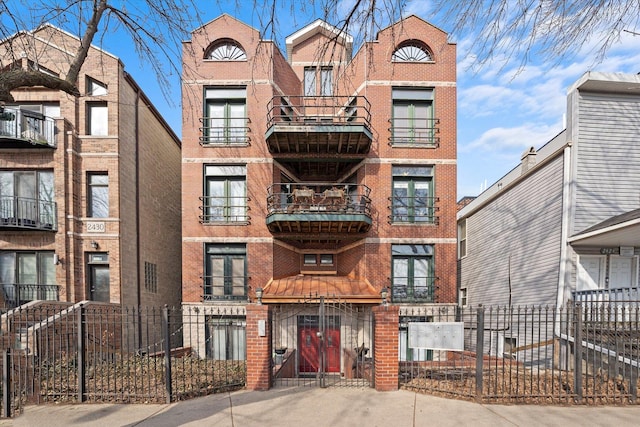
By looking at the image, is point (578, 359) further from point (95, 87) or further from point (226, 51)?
point (95, 87)

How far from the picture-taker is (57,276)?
12.4 m

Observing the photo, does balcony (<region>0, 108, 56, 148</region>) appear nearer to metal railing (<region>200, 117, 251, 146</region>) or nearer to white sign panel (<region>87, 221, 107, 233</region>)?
white sign panel (<region>87, 221, 107, 233</region>)

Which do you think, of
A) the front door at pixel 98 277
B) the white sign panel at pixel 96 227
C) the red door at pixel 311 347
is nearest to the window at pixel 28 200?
the white sign panel at pixel 96 227

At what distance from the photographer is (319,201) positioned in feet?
43.4

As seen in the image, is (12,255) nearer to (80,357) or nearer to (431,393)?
(80,357)

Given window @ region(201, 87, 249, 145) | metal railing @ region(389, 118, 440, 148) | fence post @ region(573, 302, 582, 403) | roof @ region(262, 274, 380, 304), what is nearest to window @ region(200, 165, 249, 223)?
window @ region(201, 87, 249, 145)

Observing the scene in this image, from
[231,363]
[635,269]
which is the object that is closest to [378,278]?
[231,363]

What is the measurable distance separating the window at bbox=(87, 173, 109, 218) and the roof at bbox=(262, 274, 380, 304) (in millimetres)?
7298

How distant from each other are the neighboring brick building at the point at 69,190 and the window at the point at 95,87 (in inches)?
1.5

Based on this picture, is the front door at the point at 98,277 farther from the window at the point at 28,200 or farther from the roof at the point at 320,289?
the roof at the point at 320,289

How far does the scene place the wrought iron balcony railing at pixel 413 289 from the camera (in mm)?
13086

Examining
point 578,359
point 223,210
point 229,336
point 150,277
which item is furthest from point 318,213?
point 150,277

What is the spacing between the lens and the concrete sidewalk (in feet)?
18.2

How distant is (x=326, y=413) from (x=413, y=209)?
9.22 meters
